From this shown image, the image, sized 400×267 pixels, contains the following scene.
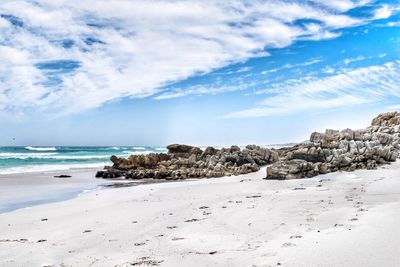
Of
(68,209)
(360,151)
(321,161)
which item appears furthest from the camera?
(360,151)

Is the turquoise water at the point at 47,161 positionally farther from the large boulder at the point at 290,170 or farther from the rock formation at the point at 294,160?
the large boulder at the point at 290,170

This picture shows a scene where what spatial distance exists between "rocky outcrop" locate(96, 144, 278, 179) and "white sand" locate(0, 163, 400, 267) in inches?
383

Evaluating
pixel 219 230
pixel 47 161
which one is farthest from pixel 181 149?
pixel 219 230

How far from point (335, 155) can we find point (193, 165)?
9.86 metres

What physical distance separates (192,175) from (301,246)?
1710cm

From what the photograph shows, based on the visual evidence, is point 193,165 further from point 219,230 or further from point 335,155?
point 219,230

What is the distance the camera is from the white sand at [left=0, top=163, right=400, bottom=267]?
6.10 metres

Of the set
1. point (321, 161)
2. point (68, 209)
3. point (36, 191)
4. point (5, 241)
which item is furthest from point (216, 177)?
point (5, 241)

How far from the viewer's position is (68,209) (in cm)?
1224

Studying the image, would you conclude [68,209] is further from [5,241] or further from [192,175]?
[192,175]

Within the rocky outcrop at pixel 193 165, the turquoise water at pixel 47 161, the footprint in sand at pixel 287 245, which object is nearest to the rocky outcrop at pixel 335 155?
the rocky outcrop at pixel 193 165

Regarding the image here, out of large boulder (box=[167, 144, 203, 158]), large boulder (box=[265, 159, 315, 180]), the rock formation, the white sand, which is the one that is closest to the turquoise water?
large boulder (box=[167, 144, 203, 158])

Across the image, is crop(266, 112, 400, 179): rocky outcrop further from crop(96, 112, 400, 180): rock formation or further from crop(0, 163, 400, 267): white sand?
crop(0, 163, 400, 267): white sand

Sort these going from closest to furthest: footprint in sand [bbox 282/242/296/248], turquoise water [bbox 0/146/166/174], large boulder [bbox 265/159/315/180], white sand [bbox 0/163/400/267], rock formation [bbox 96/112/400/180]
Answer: white sand [bbox 0/163/400/267], footprint in sand [bbox 282/242/296/248], large boulder [bbox 265/159/315/180], rock formation [bbox 96/112/400/180], turquoise water [bbox 0/146/166/174]
